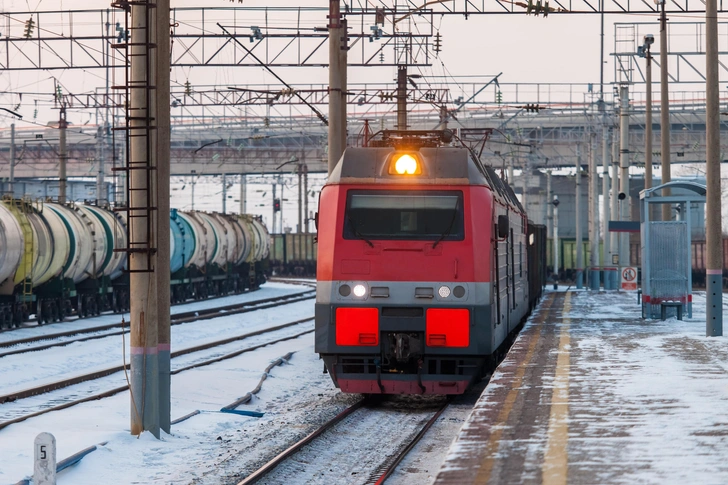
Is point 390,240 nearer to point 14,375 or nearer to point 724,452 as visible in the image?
point 724,452

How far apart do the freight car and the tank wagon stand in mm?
23631

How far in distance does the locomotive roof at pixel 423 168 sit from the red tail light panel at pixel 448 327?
64.6 inches

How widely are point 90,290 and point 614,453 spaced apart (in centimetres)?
2819

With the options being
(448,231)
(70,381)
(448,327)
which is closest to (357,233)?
(448,231)

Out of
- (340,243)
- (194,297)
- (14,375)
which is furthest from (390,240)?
(194,297)

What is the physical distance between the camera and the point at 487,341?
527 inches

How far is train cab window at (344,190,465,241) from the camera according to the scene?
13.6 metres

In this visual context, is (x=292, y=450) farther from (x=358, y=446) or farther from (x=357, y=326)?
(x=357, y=326)

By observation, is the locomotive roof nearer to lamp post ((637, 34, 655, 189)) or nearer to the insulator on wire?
the insulator on wire

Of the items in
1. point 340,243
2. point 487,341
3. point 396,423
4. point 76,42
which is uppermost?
point 76,42

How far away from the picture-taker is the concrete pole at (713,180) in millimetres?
18266

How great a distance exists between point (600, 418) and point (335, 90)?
11.4 m

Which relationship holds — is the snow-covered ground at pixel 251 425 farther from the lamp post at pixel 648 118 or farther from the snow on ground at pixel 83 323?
the lamp post at pixel 648 118

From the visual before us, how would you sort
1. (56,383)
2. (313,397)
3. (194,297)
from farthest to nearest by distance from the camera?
(194,297)
(56,383)
(313,397)
